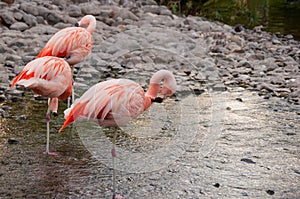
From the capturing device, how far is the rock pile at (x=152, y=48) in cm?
942

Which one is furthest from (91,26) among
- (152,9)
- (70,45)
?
(152,9)

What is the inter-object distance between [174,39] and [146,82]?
Result: 4171 millimetres

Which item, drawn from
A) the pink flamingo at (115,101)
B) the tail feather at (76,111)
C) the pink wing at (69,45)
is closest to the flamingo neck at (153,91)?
the pink flamingo at (115,101)

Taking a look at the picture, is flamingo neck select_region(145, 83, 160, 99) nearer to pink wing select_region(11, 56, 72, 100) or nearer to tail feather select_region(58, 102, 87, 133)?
tail feather select_region(58, 102, 87, 133)

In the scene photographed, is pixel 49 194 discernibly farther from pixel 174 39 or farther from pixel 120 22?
pixel 120 22

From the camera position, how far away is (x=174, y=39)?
12484 millimetres

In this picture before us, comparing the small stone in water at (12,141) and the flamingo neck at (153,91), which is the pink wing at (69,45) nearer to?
the small stone in water at (12,141)

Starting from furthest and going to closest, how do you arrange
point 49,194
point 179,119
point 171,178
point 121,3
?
point 121,3 < point 179,119 < point 171,178 < point 49,194

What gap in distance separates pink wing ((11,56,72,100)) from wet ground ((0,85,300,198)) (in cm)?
67

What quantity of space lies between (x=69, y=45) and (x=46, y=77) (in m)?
1.53

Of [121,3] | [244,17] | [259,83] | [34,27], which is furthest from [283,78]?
[244,17]

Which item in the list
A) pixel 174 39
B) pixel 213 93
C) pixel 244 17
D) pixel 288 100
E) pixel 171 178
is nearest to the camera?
pixel 171 178

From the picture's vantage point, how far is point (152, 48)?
1103cm

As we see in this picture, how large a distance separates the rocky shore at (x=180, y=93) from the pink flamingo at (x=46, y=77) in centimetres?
66
